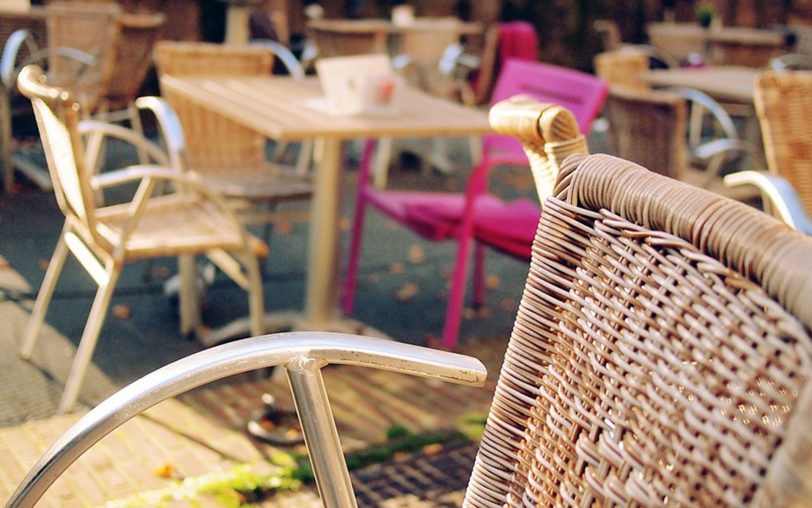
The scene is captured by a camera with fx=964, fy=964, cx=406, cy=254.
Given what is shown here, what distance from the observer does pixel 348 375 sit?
126 inches

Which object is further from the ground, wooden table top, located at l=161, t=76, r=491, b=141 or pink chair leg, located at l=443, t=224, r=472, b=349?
wooden table top, located at l=161, t=76, r=491, b=141

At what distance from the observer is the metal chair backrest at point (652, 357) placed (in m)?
0.71

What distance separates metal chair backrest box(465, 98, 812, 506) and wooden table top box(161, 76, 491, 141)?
1.86 metres

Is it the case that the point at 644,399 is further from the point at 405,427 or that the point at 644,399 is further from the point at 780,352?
the point at 405,427

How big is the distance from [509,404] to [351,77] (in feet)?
7.86

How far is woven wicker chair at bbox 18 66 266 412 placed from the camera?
2.57 m

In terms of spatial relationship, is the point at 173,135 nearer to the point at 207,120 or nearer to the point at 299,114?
the point at 299,114

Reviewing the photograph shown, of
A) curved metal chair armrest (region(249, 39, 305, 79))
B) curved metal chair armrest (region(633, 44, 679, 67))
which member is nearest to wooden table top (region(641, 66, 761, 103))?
curved metal chair armrest (region(249, 39, 305, 79))

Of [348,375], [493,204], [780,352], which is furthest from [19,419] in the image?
[780,352]

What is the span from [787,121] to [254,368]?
2005 millimetres

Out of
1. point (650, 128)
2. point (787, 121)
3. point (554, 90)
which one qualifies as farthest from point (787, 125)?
point (554, 90)

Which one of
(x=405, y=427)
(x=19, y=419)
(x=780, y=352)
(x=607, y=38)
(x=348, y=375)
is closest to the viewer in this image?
(x=780, y=352)

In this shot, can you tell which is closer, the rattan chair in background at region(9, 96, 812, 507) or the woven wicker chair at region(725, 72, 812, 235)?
the rattan chair in background at region(9, 96, 812, 507)

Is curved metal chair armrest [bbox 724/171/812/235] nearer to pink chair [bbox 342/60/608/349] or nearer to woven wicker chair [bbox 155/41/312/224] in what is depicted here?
pink chair [bbox 342/60/608/349]
